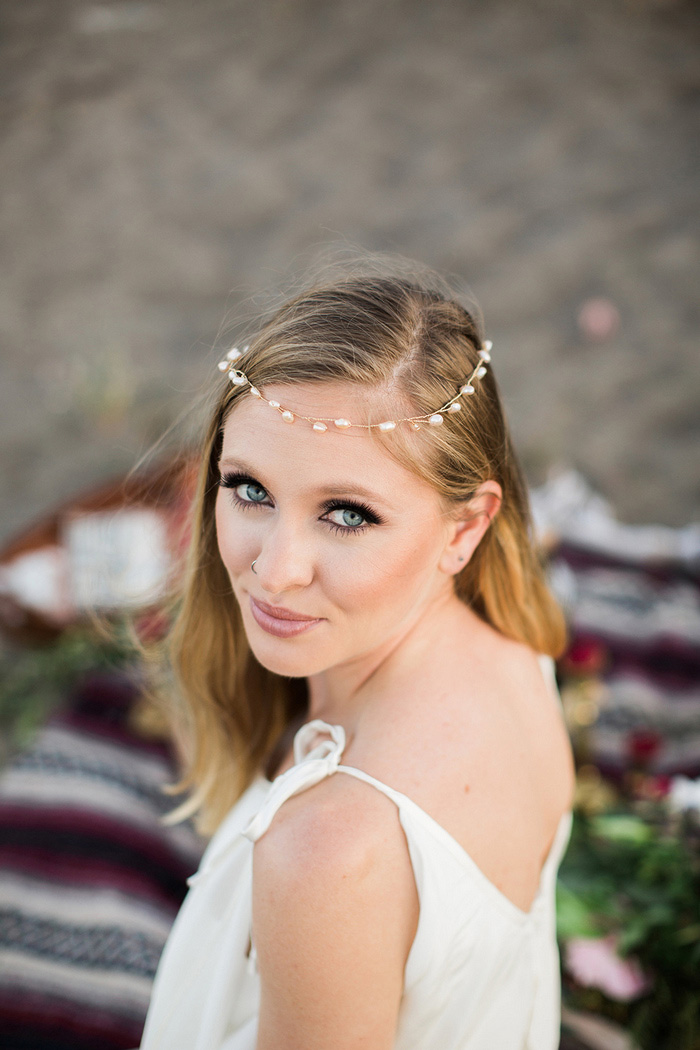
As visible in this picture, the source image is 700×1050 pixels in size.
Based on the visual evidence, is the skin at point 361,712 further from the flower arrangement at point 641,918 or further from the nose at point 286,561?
the flower arrangement at point 641,918

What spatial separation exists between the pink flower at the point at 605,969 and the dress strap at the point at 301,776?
157cm

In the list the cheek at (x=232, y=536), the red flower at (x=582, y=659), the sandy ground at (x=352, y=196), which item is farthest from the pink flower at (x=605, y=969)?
the sandy ground at (x=352, y=196)

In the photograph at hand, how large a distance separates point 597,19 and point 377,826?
28.0ft

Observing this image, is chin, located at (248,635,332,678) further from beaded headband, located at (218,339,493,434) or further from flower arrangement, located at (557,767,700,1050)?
flower arrangement, located at (557,767,700,1050)

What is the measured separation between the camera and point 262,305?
1710mm

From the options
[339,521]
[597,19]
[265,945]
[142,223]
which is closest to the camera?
[265,945]

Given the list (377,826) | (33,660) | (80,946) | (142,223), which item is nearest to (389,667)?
(377,826)

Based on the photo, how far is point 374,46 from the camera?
7.73 metres

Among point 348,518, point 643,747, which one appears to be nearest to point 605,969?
point 643,747

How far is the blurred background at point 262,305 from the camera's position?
2.83 meters

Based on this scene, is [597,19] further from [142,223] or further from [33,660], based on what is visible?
[33,660]

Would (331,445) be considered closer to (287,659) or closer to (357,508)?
(357,508)

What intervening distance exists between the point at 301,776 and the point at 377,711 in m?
0.22

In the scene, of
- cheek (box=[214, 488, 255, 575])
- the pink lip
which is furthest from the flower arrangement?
cheek (box=[214, 488, 255, 575])
